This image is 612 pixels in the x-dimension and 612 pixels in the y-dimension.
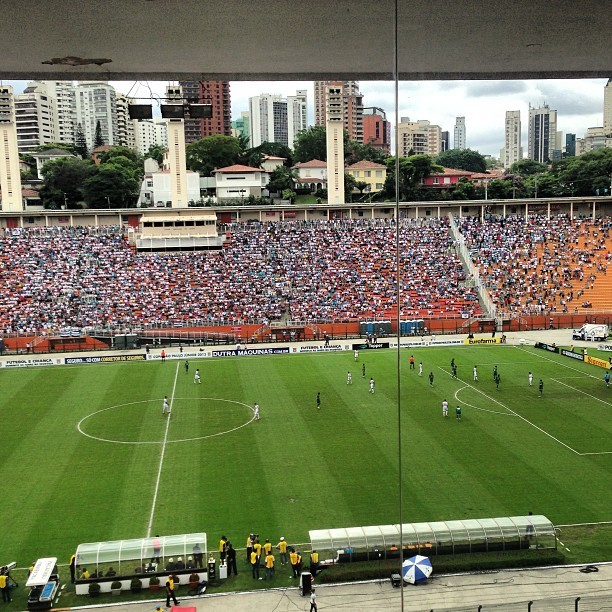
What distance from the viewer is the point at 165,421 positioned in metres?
29.8

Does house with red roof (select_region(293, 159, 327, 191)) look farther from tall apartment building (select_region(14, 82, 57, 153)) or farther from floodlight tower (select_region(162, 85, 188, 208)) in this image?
tall apartment building (select_region(14, 82, 57, 153))

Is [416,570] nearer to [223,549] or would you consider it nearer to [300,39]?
[223,549]

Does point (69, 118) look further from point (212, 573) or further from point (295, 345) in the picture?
point (212, 573)

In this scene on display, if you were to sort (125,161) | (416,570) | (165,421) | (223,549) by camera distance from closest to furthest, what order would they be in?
(416,570) → (223,549) → (165,421) → (125,161)

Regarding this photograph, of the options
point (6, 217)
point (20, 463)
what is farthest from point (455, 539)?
point (6, 217)

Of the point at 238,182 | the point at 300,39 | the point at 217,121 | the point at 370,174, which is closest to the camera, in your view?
the point at 300,39

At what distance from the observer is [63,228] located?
6212 cm

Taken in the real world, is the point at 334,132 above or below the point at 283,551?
above

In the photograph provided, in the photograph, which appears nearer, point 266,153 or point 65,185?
point 65,185

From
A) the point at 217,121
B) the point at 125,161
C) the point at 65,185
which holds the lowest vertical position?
the point at 65,185

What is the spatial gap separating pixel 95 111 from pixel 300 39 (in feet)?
613

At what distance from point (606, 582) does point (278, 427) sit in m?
15.0

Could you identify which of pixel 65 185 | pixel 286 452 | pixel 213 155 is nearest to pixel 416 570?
pixel 286 452

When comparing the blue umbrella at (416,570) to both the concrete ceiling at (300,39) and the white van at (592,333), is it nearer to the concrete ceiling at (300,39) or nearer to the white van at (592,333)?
the concrete ceiling at (300,39)
